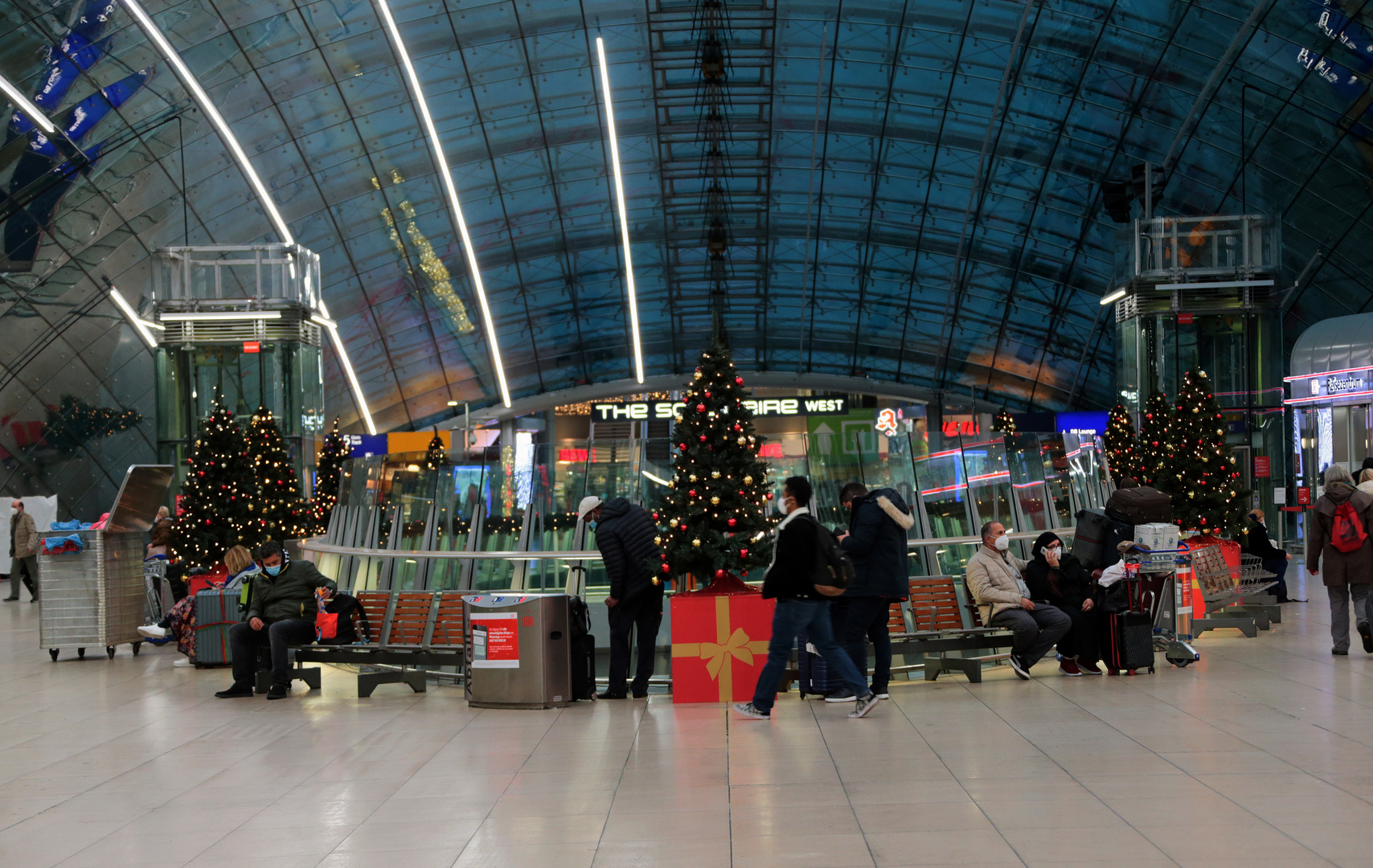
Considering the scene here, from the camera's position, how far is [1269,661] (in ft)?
36.8

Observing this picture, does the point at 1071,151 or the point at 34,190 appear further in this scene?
the point at 1071,151

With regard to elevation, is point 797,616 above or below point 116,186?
below

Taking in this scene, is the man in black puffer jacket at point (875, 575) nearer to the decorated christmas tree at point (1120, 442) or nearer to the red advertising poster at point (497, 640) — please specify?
the red advertising poster at point (497, 640)

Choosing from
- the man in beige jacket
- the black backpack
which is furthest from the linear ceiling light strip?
the man in beige jacket

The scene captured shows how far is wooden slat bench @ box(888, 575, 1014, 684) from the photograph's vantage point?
34.8ft

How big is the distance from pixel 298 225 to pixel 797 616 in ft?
118

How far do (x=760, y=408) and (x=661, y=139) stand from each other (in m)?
9.18

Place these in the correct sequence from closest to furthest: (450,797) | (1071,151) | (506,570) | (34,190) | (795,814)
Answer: (795,814) → (450,797) → (506,570) → (34,190) → (1071,151)

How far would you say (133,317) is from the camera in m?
37.2

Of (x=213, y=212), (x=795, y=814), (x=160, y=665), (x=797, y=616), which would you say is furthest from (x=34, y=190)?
(x=795, y=814)

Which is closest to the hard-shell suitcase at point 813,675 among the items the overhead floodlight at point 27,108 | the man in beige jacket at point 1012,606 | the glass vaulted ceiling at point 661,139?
the man in beige jacket at point 1012,606

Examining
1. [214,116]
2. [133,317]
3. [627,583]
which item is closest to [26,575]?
[133,317]

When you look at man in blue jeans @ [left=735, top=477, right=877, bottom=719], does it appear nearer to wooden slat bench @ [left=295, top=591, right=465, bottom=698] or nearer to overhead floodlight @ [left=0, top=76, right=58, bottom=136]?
wooden slat bench @ [left=295, top=591, right=465, bottom=698]

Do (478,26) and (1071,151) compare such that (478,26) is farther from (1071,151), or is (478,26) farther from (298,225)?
(1071,151)
